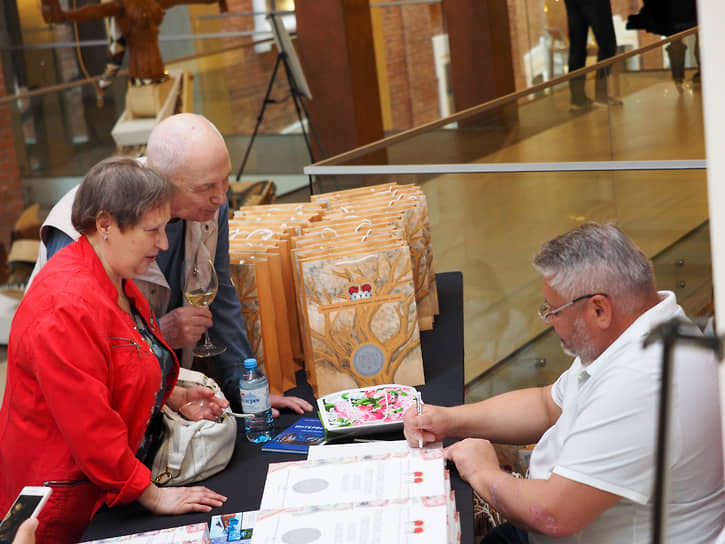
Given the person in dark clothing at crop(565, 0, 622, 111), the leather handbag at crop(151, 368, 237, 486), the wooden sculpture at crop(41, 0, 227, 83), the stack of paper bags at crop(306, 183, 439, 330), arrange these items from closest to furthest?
1. the leather handbag at crop(151, 368, 237, 486)
2. the stack of paper bags at crop(306, 183, 439, 330)
3. the wooden sculpture at crop(41, 0, 227, 83)
4. the person in dark clothing at crop(565, 0, 622, 111)

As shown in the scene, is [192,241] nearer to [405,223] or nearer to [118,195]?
[118,195]

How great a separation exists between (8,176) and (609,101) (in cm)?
470

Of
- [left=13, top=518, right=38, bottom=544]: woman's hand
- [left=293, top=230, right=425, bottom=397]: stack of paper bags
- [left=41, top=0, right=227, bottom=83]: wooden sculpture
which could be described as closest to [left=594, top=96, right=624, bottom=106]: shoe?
[left=41, top=0, right=227, bottom=83]: wooden sculpture

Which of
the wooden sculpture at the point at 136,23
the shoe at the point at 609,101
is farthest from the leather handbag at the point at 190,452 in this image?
the shoe at the point at 609,101

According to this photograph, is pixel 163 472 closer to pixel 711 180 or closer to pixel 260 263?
pixel 260 263

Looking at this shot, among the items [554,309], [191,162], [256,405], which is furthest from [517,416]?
[191,162]

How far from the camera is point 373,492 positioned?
5.67ft

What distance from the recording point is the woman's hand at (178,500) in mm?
1855

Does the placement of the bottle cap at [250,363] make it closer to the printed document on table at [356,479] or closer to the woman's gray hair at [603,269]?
the printed document on table at [356,479]

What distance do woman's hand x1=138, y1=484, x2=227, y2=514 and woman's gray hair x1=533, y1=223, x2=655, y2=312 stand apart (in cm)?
88

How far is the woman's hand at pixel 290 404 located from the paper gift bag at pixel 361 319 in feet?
0.24

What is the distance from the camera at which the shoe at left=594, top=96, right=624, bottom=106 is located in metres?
6.70

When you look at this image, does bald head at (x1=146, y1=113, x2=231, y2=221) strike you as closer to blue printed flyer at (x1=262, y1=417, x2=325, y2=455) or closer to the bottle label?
the bottle label

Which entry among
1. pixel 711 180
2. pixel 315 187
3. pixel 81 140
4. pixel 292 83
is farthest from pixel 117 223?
pixel 81 140
